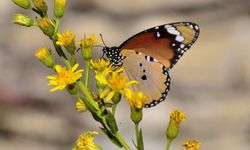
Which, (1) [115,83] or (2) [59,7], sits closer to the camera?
(1) [115,83]

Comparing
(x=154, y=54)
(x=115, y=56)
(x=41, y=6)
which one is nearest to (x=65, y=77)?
(x=41, y=6)

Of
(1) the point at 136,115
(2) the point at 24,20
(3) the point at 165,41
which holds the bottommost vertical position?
(1) the point at 136,115

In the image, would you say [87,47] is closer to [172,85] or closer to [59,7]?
[59,7]

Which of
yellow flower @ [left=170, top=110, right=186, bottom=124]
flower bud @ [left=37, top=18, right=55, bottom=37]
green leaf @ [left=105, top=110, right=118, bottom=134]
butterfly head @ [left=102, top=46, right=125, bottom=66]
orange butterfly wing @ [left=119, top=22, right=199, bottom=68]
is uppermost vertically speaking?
orange butterfly wing @ [left=119, top=22, right=199, bottom=68]

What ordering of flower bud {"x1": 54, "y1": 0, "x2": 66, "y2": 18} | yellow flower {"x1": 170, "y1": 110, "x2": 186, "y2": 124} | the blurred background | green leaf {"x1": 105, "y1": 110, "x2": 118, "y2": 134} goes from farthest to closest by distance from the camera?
1. the blurred background
2. yellow flower {"x1": 170, "y1": 110, "x2": 186, "y2": 124}
3. flower bud {"x1": 54, "y1": 0, "x2": 66, "y2": 18}
4. green leaf {"x1": 105, "y1": 110, "x2": 118, "y2": 134}

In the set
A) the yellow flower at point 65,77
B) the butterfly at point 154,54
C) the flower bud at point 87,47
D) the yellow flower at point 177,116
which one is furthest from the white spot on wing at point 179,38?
the yellow flower at point 65,77

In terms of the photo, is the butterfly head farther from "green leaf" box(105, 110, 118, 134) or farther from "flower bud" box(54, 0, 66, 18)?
"green leaf" box(105, 110, 118, 134)

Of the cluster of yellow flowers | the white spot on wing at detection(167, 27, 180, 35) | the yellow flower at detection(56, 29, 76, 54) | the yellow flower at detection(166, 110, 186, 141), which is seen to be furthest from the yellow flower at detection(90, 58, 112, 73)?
the white spot on wing at detection(167, 27, 180, 35)
